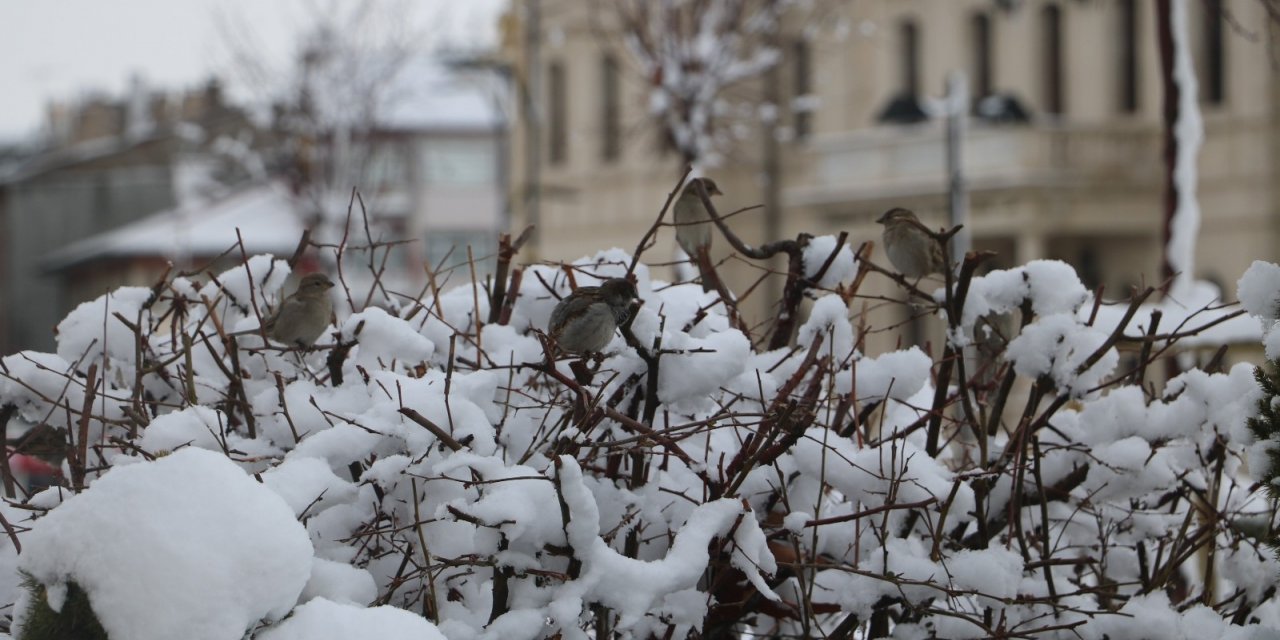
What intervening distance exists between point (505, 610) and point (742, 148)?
25172 millimetres

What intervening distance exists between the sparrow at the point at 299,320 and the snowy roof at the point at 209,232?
40800 millimetres

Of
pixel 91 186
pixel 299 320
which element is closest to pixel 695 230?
pixel 299 320

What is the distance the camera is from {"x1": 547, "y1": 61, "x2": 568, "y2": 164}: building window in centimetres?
3047

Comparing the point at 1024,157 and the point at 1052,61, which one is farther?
the point at 1052,61

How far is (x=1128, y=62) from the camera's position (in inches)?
926

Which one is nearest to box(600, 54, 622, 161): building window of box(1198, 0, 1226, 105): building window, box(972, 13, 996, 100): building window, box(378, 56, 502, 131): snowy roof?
box(972, 13, 996, 100): building window

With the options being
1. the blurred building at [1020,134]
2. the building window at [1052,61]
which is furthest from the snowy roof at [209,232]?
the building window at [1052,61]

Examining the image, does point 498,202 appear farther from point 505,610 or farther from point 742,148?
point 505,610

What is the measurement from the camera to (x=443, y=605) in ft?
7.48

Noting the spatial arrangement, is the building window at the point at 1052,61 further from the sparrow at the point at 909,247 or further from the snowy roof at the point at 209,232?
the snowy roof at the point at 209,232

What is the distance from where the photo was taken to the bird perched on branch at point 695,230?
2938 millimetres

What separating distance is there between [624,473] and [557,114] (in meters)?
28.7

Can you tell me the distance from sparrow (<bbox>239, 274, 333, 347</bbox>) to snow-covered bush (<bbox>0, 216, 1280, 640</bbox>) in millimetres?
74

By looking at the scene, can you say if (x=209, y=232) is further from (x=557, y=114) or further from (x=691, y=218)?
(x=691, y=218)
